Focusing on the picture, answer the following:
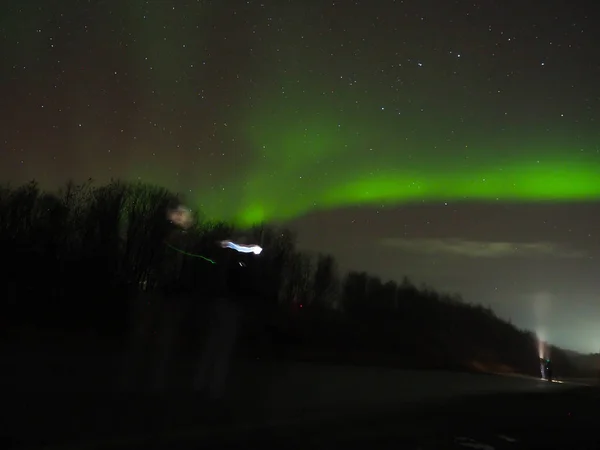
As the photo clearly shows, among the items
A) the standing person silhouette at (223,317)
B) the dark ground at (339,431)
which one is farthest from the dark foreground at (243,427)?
the standing person silhouette at (223,317)

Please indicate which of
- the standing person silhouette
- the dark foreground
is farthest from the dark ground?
the standing person silhouette

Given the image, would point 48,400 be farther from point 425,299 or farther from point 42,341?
point 425,299

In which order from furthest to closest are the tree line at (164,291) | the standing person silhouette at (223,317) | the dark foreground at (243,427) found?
the tree line at (164,291) < the standing person silhouette at (223,317) < the dark foreground at (243,427)

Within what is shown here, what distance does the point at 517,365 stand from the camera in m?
79.2

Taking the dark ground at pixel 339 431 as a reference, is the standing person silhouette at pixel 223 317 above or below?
above

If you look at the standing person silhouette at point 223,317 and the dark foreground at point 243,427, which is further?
the standing person silhouette at point 223,317

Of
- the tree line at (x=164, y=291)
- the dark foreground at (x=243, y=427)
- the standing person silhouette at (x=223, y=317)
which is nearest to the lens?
the dark foreground at (x=243, y=427)

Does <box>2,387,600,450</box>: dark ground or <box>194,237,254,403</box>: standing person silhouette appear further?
<box>194,237,254,403</box>: standing person silhouette

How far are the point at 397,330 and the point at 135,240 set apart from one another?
32.9m

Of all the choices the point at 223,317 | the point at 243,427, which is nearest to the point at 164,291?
the point at 223,317

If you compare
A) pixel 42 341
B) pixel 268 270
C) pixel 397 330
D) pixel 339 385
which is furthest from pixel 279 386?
pixel 397 330

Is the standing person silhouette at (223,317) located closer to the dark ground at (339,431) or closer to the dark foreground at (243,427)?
the dark foreground at (243,427)

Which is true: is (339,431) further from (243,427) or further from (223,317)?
(223,317)

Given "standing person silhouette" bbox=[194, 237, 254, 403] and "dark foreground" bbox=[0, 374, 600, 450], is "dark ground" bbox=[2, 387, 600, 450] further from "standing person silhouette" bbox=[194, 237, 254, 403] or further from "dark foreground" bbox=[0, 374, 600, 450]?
"standing person silhouette" bbox=[194, 237, 254, 403]
